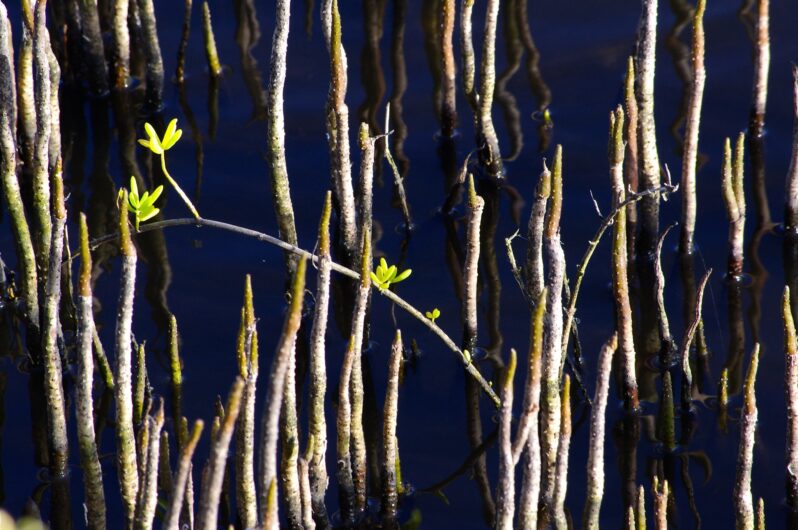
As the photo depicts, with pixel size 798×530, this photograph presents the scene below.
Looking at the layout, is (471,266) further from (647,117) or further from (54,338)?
(54,338)

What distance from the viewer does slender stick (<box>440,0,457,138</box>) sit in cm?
452

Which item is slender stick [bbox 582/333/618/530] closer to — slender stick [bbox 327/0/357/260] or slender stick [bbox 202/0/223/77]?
slender stick [bbox 327/0/357/260]

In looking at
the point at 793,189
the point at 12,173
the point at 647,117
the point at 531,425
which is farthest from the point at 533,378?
the point at 793,189

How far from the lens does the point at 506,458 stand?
2.62 metres

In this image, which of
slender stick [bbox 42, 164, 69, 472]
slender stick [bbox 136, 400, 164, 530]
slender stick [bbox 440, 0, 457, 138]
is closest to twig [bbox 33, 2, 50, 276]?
slender stick [bbox 42, 164, 69, 472]

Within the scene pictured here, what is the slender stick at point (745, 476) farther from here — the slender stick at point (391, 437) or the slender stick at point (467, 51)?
the slender stick at point (467, 51)

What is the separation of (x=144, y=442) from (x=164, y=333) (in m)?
1.62

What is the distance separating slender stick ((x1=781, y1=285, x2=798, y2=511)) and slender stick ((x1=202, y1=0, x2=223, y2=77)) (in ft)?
10.3

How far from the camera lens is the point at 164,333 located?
14.5 feet

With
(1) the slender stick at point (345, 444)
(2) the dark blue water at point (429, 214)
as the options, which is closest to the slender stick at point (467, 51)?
(2) the dark blue water at point (429, 214)

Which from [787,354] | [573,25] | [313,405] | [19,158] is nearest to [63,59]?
[19,158]

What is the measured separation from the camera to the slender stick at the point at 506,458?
2544 mm

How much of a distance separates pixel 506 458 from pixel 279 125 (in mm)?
1634

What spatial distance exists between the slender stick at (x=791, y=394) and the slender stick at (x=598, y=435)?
1.40ft
